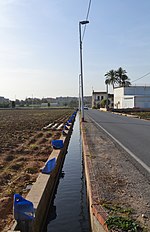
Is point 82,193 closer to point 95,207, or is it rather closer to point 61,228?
point 61,228

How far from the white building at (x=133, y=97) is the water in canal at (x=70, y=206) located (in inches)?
2506

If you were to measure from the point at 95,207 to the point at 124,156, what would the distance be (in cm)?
510

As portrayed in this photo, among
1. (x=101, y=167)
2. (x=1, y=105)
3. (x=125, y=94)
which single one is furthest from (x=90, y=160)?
(x=1, y=105)

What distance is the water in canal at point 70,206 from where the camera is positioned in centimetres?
546

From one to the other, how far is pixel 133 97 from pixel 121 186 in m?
67.7

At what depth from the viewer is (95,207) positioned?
15.2 feet

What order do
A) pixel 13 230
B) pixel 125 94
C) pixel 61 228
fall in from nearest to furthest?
pixel 13 230 < pixel 61 228 < pixel 125 94

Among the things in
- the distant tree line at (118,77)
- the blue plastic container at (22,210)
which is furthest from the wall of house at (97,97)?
the blue plastic container at (22,210)

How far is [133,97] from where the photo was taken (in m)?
71.9

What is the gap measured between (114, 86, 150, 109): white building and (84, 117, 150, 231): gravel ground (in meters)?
63.9

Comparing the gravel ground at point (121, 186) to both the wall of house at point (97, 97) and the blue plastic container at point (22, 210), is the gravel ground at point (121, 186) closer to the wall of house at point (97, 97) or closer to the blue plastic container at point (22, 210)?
the blue plastic container at point (22, 210)

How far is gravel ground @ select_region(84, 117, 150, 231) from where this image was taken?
452 centimetres

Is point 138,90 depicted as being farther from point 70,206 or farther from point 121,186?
point 121,186

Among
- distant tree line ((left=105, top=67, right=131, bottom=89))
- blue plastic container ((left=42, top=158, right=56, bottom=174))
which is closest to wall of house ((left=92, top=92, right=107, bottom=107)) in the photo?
distant tree line ((left=105, top=67, right=131, bottom=89))
